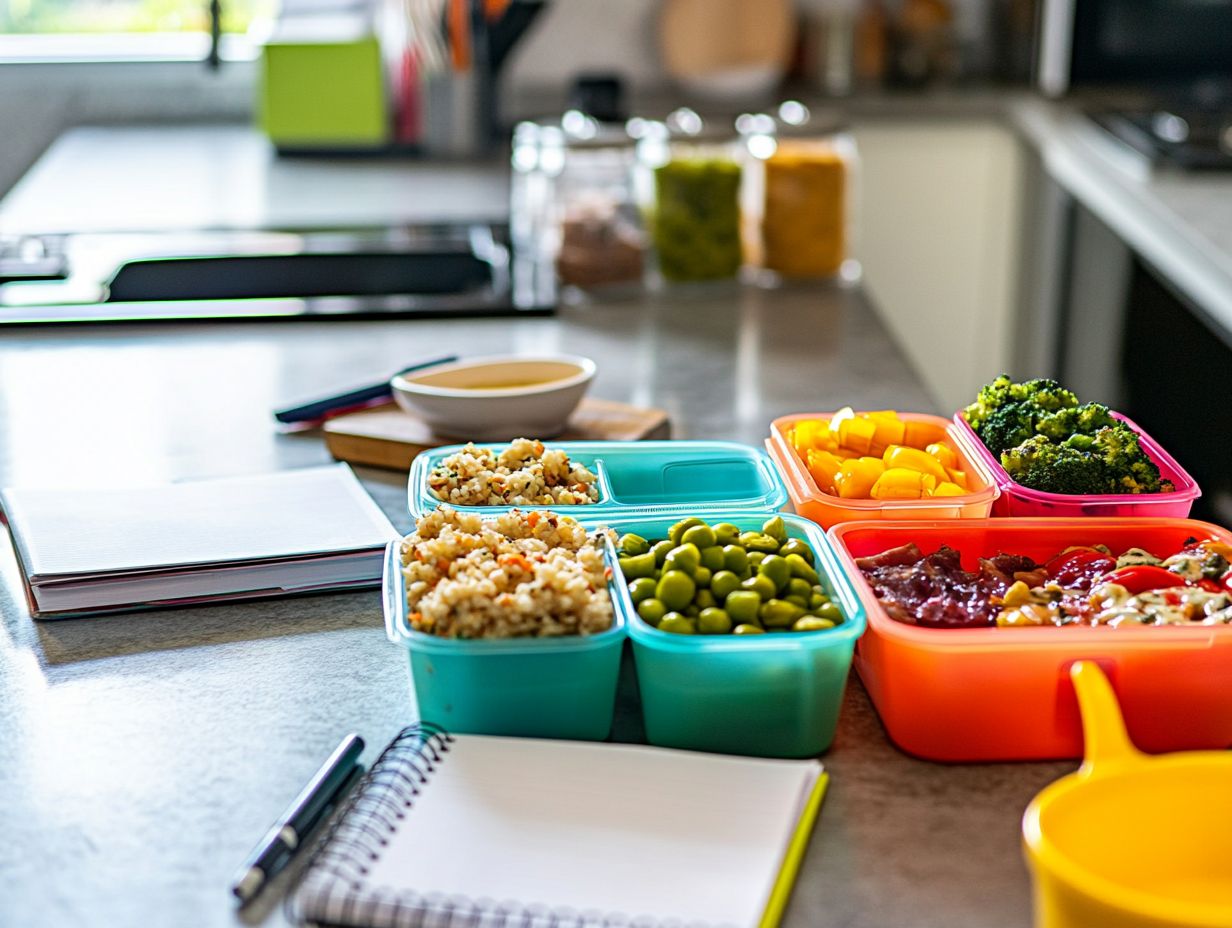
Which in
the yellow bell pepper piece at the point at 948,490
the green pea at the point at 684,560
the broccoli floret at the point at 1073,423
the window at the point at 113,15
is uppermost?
the window at the point at 113,15

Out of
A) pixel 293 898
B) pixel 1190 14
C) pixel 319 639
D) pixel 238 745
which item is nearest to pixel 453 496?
pixel 319 639

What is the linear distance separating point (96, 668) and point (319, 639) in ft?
0.54

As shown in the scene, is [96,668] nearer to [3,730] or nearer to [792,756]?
[3,730]

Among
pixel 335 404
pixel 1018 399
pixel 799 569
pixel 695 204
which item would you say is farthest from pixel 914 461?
pixel 695 204

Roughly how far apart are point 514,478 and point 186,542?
0.29m

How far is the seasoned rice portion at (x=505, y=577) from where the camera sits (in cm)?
91

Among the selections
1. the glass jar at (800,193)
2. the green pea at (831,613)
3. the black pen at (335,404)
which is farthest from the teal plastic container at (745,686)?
the glass jar at (800,193)

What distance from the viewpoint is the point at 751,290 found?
2250 mm

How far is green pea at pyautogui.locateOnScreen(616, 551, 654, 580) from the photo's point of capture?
3.25ft

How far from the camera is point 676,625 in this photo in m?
0.92

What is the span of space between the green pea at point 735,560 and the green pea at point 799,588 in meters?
0.03

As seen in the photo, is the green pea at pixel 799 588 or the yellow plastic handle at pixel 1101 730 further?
the green pea at pixel 799 588

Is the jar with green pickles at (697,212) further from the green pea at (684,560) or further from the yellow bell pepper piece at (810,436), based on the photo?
the green pea at (684,560)

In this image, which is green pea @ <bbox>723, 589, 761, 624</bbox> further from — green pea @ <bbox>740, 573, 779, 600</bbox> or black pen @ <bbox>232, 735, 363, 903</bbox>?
black pen @ <bbox>232, 735, 363, 903</bbox>
